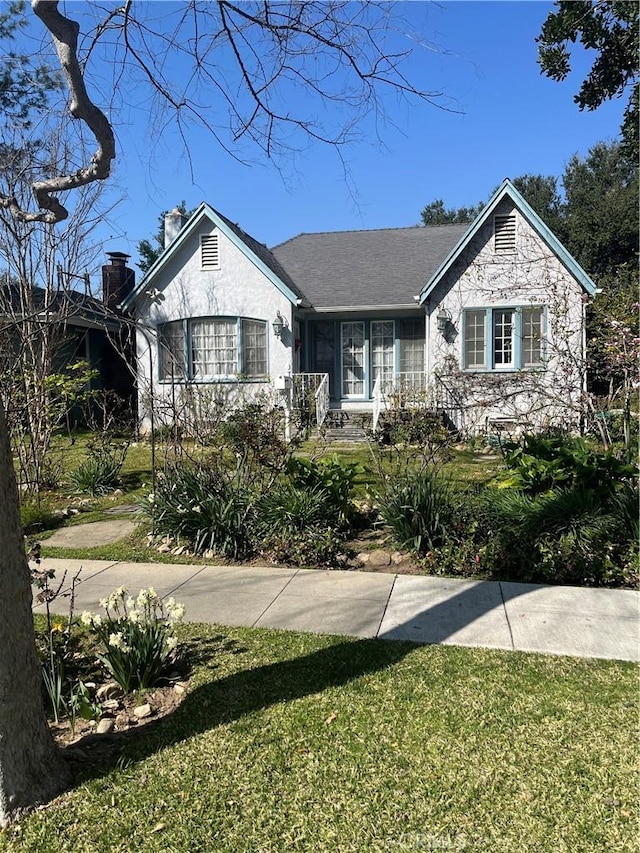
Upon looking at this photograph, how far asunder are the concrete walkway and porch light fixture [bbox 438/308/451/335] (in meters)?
11.1

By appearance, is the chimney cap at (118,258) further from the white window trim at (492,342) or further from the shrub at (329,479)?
the shrub at (329,479)

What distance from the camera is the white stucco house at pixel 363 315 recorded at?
15.4m

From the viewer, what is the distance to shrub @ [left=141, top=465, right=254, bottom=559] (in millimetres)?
6555

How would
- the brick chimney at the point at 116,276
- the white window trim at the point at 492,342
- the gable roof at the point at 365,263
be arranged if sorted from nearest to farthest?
the white window trim at the point at 492,342
the gable roof at the point at 365,263
the brick chimney at the point at 116,276

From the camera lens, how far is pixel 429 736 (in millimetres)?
3232

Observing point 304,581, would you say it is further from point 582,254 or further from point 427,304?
point 582,254

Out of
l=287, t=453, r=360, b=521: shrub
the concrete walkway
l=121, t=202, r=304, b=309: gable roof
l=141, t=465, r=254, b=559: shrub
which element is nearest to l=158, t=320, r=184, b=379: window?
l=121, t=202, r=304, b=309: gable roof

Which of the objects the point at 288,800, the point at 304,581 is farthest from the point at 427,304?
the point at 288,800

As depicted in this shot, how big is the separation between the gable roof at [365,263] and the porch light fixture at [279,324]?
108 cm

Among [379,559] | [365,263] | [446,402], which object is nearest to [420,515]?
[379,559]

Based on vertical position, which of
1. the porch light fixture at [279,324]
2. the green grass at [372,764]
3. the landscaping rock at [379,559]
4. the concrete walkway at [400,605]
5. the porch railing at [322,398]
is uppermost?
the porch light fixture at [279,324]

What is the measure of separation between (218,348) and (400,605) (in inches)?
518

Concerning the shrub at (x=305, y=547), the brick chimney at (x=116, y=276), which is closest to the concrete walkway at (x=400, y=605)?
the shrub at (x=305, y=547)

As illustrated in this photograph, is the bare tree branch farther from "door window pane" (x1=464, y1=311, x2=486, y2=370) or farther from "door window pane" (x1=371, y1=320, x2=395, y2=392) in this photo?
"door window pane" (x1=371, y1=320, x2=395, y2=392)
